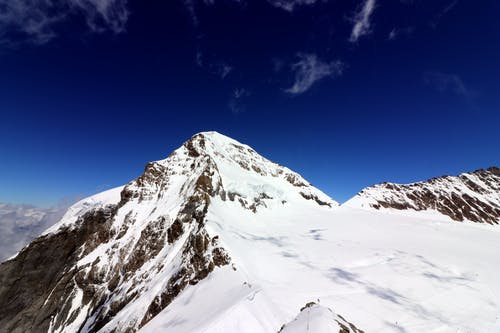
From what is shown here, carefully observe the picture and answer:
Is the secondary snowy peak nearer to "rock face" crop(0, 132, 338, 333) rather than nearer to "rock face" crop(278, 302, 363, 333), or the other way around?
"rock face" crop(0, 132, 338, 333)

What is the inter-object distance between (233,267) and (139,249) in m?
31.0

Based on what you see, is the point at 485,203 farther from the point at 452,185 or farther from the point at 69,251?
the point at 69,251

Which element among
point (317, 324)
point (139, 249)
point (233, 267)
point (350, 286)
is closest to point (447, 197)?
point (350, 286)

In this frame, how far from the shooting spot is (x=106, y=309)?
4000 centimetres

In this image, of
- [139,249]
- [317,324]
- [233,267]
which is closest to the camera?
[317,324]

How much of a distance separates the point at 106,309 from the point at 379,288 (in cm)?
4283

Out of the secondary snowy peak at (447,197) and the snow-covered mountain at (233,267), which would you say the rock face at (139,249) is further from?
the secondary snowy peak at (447,197)

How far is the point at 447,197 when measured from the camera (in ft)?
378

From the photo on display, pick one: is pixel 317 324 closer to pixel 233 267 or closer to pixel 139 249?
pixel 233 267

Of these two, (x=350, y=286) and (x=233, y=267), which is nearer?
(x=350, y=286)

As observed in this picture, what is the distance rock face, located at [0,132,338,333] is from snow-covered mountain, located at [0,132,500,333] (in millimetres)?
284

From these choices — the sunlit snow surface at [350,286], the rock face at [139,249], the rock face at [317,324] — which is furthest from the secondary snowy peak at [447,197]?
the rock face at [317,324]

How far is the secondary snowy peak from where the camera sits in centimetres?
10631

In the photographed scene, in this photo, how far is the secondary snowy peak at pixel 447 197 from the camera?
10631 cm
